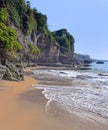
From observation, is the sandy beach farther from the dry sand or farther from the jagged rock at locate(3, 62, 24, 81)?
the jagged rock at locate(3, 62, 24, 81)

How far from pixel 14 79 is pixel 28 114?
9594 millimetres

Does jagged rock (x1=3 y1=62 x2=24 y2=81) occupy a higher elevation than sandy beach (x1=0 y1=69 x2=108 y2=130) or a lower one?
higher

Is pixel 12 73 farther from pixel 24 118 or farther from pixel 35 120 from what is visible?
pixel 35 120

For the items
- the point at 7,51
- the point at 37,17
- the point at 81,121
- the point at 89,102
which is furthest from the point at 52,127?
the point at 37,17

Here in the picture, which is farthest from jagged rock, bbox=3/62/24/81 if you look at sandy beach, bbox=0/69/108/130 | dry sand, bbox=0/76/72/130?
sandy beach, bbox=0/69/108/130

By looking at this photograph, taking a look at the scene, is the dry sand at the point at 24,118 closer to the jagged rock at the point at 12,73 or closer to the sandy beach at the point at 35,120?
the sandy beach at the point at 35,120

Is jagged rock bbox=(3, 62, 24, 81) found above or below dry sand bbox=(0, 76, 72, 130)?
above

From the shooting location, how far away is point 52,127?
6438 mm

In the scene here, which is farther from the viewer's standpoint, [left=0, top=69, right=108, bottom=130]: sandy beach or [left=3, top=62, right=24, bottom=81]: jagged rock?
[left=3, top=62, right=24, bottom=81]: jagged rock

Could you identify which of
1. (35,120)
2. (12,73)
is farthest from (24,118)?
(12,73)

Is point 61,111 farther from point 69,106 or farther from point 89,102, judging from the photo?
point 89,102

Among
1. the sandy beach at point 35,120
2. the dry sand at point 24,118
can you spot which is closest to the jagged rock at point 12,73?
the dry sand at point 24,118

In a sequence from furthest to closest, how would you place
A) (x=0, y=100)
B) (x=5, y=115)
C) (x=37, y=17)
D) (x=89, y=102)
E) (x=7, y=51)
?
1. (x=37, y=17)
2. (x=7, y=51)
3. (x=89, y=102)
4. (x=0, y=100)
5. (x=5, y=115)

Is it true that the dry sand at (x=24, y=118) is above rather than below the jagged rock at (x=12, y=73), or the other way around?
below
